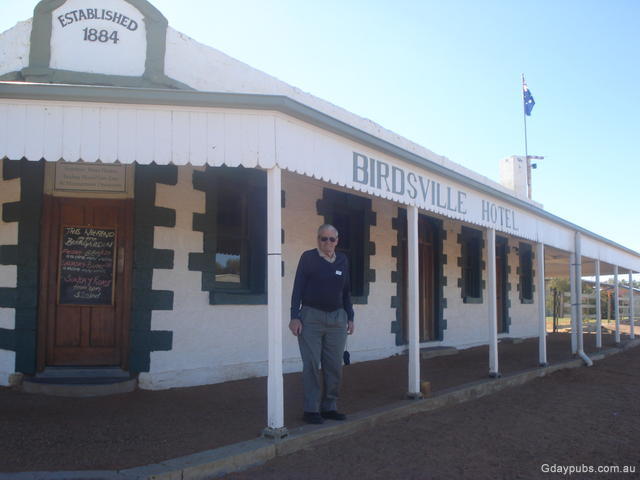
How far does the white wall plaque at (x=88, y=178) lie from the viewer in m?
6.47

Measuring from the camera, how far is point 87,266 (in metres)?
6.53

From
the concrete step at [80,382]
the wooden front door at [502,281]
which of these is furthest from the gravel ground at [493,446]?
the wooden front door at [502,281]

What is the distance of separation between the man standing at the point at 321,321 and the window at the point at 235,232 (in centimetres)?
217

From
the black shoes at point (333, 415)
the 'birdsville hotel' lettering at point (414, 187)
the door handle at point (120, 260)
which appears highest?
the 'birdsville hotel' lettering at point (414, 187)

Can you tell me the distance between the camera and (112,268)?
21.6 ft

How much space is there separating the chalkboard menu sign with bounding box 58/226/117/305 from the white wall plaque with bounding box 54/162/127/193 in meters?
0.46

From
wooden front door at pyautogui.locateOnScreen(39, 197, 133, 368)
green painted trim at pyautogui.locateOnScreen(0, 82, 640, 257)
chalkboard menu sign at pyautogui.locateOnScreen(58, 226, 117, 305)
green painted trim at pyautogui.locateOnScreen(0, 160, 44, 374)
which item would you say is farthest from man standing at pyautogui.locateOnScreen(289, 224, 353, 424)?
green painted trim at pyautogui.locateOnScreen(0, 160, 44, 374)

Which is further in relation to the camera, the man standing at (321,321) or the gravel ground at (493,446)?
the man standing at (321,321)

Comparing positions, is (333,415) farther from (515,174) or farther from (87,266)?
(515,174)

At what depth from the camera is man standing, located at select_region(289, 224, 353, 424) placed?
16.1ft

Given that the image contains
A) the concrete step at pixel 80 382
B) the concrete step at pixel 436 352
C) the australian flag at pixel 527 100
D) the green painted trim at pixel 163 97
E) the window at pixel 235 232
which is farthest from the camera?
the australian flag at pixel 527 100

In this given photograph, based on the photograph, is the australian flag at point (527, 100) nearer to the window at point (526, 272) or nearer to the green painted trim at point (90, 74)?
the window at point (526, 272)

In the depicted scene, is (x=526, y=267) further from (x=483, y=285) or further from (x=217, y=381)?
(x=217, y=381)

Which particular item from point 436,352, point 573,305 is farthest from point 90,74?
point 573,305
